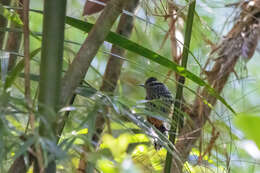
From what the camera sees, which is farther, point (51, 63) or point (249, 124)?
point (51, 63)

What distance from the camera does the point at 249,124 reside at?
550 millimetres

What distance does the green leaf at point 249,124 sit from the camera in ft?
1.78

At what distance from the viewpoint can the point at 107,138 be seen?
54cm

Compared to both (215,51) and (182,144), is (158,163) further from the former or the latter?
(215,51)

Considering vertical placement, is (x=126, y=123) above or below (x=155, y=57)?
below

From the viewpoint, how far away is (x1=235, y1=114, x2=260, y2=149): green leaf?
21.4 inches

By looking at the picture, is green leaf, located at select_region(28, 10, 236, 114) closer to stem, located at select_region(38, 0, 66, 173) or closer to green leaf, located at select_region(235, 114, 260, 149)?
stem, located at select_region(38, 0, 66, 173)

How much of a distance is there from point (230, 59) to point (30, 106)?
3.67ft

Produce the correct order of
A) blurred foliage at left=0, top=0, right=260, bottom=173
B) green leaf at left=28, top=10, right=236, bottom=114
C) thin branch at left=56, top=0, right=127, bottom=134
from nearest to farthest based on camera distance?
blurred foliage at left=0, top=0, right=260, bottom=173, thin branch at left=56, top=0, right=127, bottom=134, green leaf at left=28, top=10, right=236, bottom=114

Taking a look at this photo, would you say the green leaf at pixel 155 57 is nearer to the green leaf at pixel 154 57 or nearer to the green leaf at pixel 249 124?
the green leaf at pixel 154 57

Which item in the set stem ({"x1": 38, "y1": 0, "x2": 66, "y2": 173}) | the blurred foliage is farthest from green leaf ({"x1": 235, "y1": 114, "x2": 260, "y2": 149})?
stem ({"x1": 38, "y1": 0, "x2": 66, "y2": 173})

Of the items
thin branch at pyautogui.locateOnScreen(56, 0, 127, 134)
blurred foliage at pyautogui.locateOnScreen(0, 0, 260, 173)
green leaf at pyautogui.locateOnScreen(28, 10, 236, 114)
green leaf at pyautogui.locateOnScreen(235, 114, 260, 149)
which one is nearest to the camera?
green leaf at pyautogui.locateOnScreen(235, 114, 260, 149)

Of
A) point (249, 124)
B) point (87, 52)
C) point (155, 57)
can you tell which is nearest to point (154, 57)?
point (155, 57)

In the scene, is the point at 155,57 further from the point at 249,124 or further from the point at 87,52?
the point at 249,124
